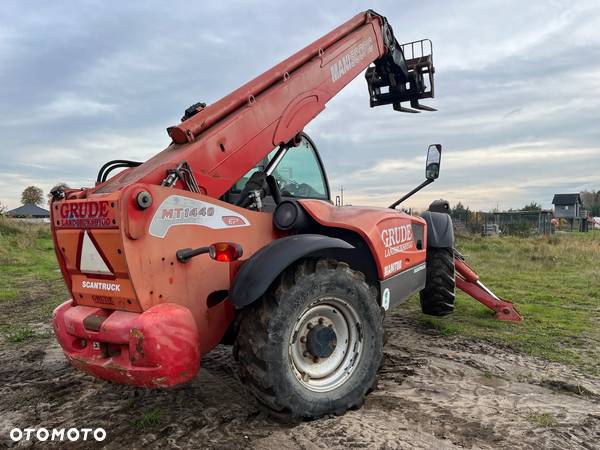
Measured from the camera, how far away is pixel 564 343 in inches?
212

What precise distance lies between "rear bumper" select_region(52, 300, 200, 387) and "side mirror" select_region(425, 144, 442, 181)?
10.8 feet

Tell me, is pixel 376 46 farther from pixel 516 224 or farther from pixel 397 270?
pixel 516 224

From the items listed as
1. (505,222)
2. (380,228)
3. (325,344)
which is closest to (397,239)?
(380,228)

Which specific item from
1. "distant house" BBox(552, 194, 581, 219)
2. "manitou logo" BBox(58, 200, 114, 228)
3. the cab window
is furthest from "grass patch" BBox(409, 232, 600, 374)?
"distant house" BBox(552, 194, 581, 219)

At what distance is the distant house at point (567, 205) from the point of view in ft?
221

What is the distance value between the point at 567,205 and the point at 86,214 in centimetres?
7611

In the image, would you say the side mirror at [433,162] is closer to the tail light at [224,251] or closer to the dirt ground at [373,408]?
the dirt ground at [373,408]

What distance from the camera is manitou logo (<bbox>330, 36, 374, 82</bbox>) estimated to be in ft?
15.5

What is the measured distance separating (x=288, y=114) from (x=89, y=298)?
7.25ft

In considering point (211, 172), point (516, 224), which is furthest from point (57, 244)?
point (516, 224)

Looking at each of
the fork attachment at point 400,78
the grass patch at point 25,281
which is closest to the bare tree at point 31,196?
the grass patch at point 25,281

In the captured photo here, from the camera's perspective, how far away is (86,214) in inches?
118

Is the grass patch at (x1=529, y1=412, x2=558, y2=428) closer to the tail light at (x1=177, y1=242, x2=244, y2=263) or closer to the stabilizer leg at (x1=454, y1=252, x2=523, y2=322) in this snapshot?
the tail light at (x1=177, y1=242, x2=244, y2=263)

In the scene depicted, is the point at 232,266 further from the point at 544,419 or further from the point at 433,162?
the point at 433,162
